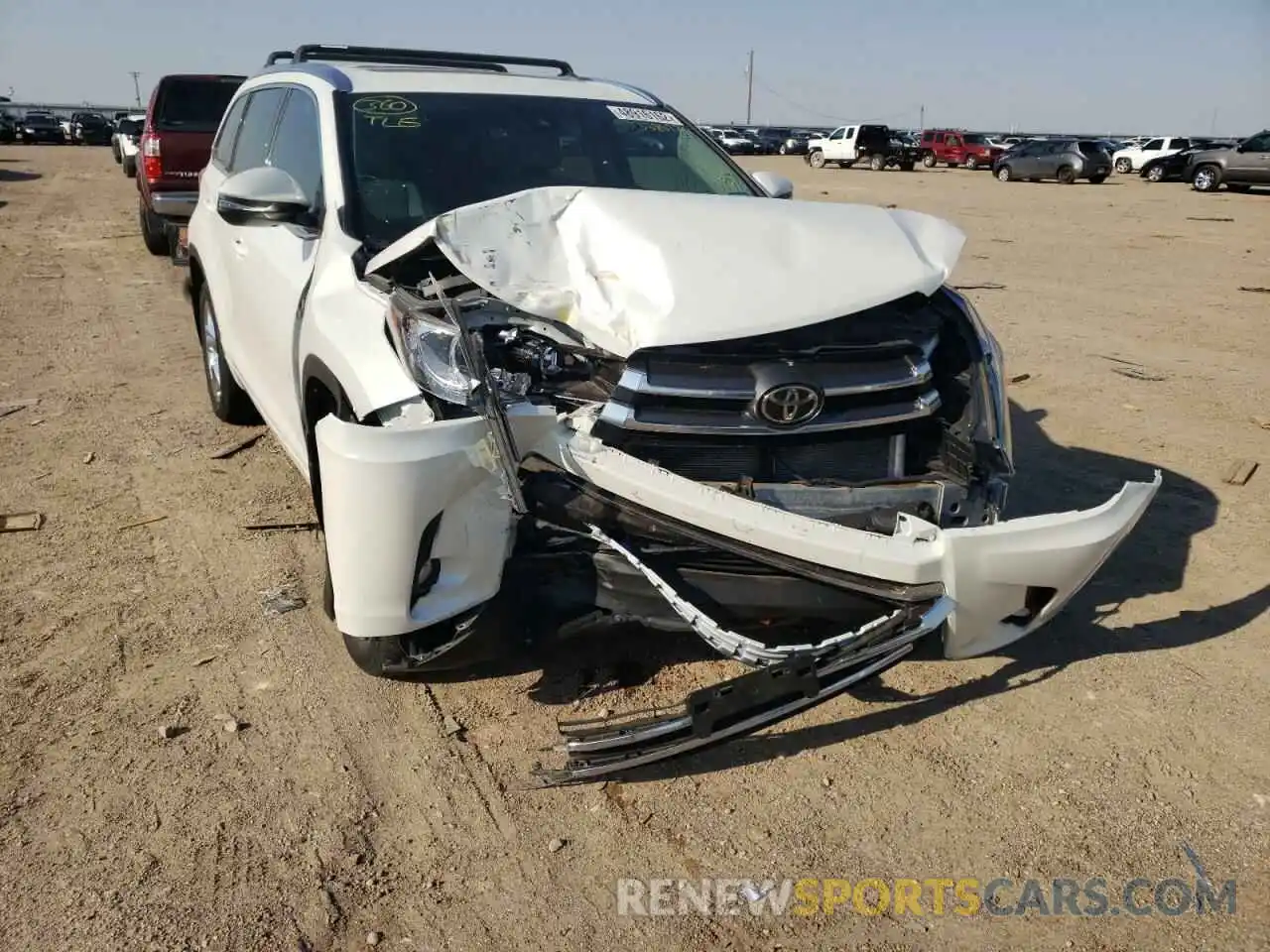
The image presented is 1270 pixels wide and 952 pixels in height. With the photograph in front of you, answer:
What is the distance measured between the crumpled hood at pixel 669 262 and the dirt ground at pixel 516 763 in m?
1.24

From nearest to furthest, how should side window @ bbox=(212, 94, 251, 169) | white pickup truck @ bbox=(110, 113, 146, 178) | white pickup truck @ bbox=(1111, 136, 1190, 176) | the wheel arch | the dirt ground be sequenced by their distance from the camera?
the dirt ground → the wheel arch → side window @ bbox=(212, 94, 251, 169) → white pickup truck @ bbox=(110, 113, 146, 178) → white pickup truck @ bbox=(1111, 136, 1190, 176)

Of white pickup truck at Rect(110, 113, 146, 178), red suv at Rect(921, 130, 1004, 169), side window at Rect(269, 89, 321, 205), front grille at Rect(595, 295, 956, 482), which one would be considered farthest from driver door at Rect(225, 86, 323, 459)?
red suv at Rect(921, 130, 1004, 169)

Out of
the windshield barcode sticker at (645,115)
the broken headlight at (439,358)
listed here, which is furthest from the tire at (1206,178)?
the broken headlight at (439,358)

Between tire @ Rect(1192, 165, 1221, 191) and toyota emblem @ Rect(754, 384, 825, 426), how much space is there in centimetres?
2931

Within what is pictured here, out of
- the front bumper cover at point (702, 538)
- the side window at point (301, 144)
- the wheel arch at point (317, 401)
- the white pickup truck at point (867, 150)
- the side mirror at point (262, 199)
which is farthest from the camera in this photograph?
the white pickup truck at point (867, 150)

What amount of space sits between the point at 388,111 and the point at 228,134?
2059mm

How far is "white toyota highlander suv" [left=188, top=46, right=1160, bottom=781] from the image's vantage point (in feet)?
8.62

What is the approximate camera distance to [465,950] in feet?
7.61

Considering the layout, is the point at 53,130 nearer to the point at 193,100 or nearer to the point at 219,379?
the point at 193,100

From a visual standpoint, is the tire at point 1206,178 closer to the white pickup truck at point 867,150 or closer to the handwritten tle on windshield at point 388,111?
the white pickup truck at point 867,150

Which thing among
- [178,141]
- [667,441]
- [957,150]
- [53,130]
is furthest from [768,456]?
[53,130]

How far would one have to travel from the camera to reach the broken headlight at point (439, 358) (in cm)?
278
